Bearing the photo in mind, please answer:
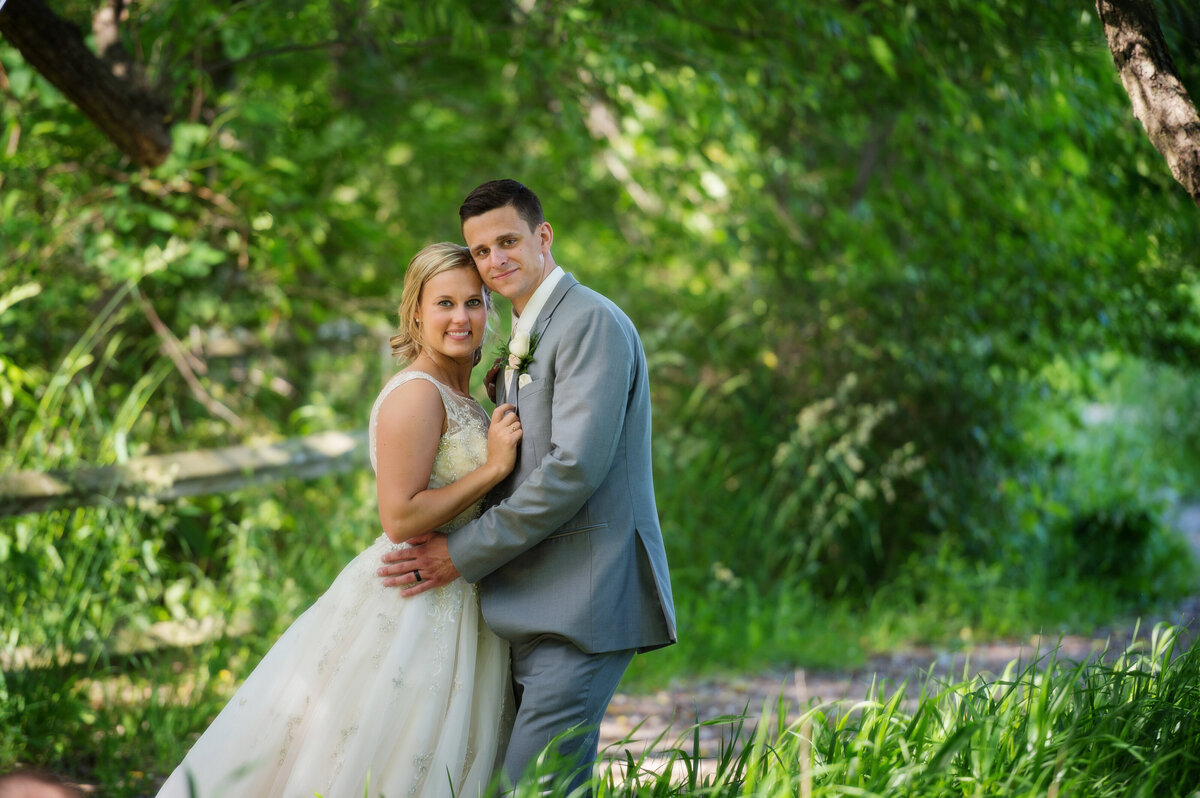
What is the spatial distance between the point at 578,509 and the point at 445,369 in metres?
0.65

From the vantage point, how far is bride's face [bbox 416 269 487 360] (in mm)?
2725

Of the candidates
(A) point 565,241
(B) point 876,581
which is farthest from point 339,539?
(A) point 565,241

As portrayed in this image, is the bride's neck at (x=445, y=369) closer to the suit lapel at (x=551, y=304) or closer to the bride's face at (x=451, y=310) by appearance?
the bride's face at (x=451, y=310)

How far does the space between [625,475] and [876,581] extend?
4479 mm

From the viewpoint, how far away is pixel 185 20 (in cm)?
430

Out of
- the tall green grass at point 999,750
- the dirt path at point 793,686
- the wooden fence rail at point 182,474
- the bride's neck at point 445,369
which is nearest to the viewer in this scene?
the tall green grass at point 999,750

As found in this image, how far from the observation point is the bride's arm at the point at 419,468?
2.55m

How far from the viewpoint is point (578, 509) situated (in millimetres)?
2467

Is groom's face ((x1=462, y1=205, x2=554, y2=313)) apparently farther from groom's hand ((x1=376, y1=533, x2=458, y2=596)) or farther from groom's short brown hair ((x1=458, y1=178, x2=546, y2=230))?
groom's hand ((x1=376, y1=533, x2=458, y2=596))

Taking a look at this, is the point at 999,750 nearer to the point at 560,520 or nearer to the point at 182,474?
the point at 560,520

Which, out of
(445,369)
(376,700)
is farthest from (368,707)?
(445,369)

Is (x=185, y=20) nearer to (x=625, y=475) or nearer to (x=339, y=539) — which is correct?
(x=339, y=539)

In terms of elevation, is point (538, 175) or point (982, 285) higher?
point (538, 175)

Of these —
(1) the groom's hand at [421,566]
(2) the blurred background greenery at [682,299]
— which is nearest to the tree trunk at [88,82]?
(2) the blurred background greenery at [682,299]
